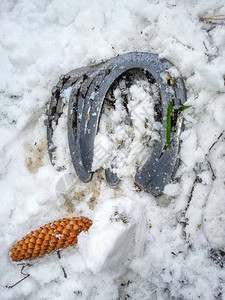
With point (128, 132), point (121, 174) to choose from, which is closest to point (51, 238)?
point (121, 174)

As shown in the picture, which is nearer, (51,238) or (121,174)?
(51,238)

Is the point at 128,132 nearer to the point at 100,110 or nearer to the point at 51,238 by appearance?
the point at 100,110

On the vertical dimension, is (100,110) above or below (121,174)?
above

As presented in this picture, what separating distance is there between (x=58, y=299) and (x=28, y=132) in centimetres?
96

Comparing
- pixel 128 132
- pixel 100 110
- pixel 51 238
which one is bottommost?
pixel 51 238

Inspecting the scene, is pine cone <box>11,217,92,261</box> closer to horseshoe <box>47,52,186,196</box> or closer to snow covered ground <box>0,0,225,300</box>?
snow covered ground <box>0,0,225,300</box>

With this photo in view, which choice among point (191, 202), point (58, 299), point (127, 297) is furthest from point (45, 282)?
point (191, 202)

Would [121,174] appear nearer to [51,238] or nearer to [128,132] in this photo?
[128,132]

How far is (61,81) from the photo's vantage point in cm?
154

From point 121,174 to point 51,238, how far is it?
0.48 metres

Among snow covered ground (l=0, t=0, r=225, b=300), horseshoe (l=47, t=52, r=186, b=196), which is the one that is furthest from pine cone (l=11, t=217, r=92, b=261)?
horseshoe (l=47, t=52, r=186, b=196)

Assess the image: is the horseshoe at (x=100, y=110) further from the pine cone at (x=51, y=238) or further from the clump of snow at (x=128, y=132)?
the pine cone at (x=51, y=238)

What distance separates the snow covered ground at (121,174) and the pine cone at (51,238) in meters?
0.06

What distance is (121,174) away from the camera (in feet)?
4.50
